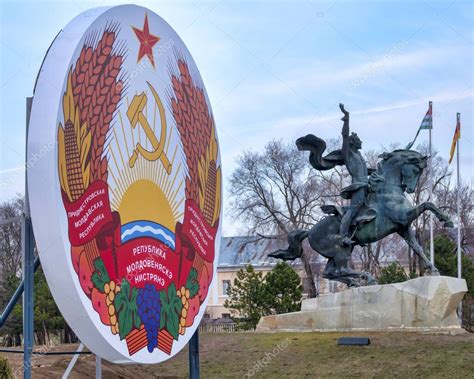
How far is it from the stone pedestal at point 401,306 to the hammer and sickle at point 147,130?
1272 cm

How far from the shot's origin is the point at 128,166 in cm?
773

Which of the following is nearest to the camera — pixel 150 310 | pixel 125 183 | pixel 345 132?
pixel 125 183

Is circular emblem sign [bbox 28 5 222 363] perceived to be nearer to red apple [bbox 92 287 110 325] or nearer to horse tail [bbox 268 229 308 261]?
red apple [bbox 92 287 110 325]

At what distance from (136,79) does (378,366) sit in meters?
10.8

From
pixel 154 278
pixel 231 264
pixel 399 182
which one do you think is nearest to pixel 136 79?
pixel 154 278

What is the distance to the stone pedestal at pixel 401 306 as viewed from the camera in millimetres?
19766

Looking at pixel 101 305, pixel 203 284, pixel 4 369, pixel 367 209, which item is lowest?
pixel 4 369

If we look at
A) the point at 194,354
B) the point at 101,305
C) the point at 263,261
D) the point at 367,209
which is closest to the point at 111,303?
the point at 101,305

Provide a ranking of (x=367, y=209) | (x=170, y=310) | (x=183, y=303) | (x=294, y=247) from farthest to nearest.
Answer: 1. (x=294, y=247)
2. (x=367, y=209)
3. (x=183, y=303)
4. (x=170, y=310)

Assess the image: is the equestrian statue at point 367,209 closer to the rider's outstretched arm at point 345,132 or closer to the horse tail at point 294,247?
the rider's outstretched arm at point 345,132

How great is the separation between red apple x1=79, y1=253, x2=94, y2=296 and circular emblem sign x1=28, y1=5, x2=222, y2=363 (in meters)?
0.01

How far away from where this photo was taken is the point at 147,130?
8.11 meters

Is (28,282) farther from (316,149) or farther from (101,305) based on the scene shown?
(316,149)

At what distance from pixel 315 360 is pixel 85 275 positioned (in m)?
12.1
